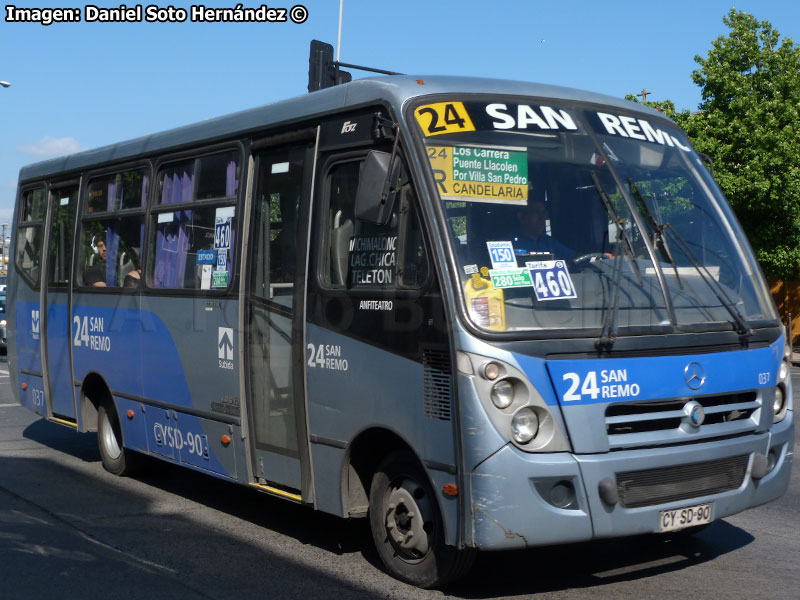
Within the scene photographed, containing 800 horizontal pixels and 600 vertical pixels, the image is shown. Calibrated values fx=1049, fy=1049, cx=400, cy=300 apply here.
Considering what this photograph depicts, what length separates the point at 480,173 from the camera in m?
5.73

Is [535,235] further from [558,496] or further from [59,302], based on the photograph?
[59,302]

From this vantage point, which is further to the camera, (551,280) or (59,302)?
(59,302)

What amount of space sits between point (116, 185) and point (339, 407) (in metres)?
4.45

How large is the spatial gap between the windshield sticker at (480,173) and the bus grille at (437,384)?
2.83 feet

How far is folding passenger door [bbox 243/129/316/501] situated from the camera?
6.75 metres

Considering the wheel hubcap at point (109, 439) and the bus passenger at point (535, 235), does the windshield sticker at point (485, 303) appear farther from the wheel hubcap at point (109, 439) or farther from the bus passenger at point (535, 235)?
the wheel hubcap at point (109, 439)

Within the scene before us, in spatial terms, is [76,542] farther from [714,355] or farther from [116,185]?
[714,355]

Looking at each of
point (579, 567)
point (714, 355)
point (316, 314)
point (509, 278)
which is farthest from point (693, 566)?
point (316, 314)

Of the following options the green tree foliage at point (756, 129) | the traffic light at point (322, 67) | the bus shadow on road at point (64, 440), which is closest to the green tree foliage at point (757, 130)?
the green tree foliage at point (756, 129)

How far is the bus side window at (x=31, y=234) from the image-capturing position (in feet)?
37.5

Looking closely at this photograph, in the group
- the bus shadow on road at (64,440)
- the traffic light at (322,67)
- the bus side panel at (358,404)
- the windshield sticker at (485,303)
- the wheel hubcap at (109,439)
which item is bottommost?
the bus shadow on road at (64,440)

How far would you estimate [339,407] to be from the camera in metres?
6.33

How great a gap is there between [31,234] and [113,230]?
8.18 feet

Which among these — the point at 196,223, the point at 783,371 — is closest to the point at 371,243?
the point at 196,223
